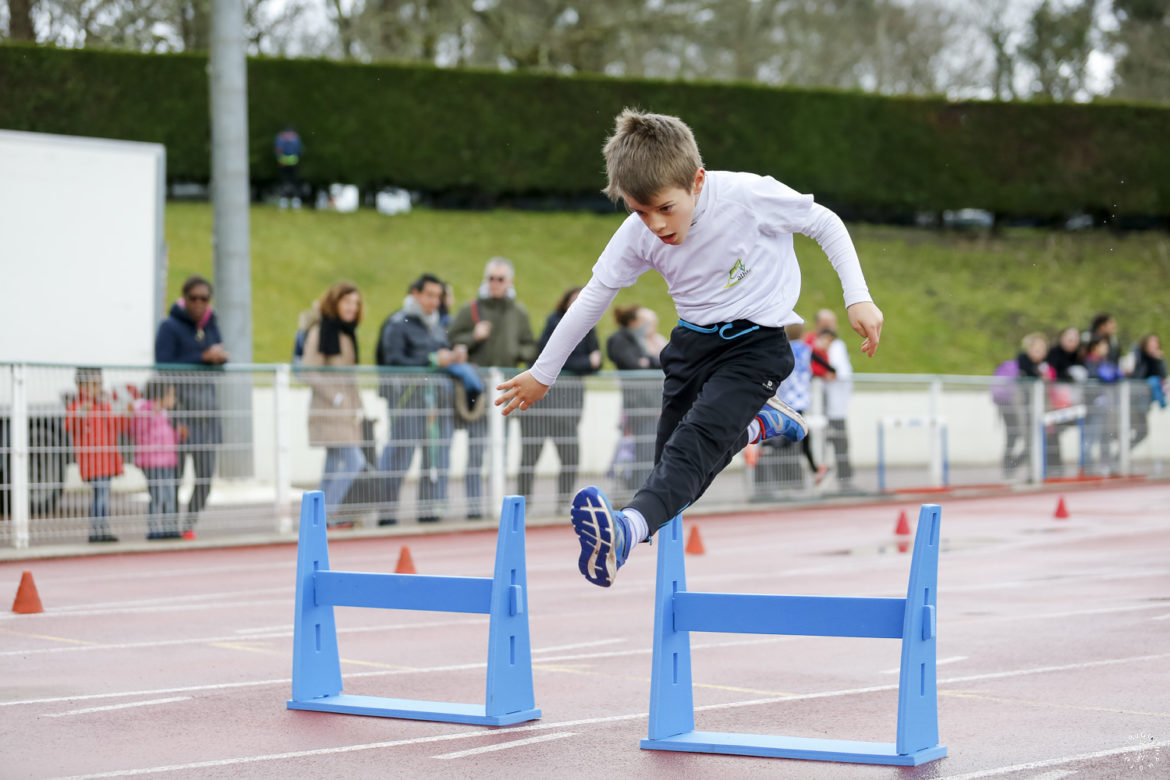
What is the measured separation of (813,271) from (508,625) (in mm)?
29153

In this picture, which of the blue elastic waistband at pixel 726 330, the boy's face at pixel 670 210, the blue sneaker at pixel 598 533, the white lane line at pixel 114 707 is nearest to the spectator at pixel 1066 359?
the blue elastic waistband at pixel 726 330

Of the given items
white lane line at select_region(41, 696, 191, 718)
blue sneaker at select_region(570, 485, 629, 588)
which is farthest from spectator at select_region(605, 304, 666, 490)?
blue sneaker at select_region(570, 485, 629, 588)

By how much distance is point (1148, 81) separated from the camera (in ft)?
156

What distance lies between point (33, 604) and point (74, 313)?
6.49 meters

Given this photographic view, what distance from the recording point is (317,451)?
1365cm

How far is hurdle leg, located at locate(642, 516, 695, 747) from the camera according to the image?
552 centimetres

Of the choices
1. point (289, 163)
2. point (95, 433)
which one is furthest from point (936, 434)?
point (289, 163)

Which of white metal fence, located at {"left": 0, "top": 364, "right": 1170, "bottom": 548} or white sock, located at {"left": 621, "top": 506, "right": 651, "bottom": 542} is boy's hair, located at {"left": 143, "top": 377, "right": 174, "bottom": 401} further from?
white sock, located at {"left": 621, "top": 506, "right": 651, "bottom": 542}

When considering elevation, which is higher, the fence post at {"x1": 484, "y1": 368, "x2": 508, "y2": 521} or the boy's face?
the boy's face

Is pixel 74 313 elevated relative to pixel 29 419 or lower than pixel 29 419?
elevated

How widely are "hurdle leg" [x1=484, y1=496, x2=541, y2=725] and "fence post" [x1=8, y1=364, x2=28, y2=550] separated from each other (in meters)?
7.44

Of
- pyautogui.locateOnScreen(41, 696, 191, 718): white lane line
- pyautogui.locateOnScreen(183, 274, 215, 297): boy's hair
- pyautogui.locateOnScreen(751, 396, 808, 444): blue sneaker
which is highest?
pyautogui.locateOnScreen(183, 274, 215, 297): boy's hair

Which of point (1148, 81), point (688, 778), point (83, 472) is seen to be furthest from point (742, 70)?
point (688, 778)

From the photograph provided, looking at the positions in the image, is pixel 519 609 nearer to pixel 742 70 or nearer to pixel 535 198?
pixel 535 198
